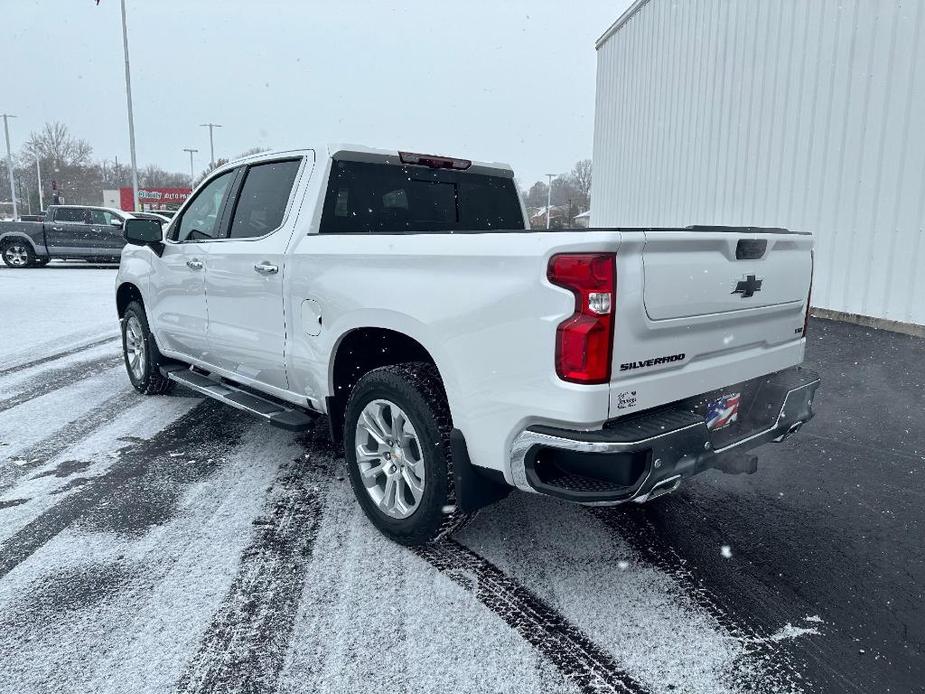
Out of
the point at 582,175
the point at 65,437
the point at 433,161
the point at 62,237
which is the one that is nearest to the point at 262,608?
the point at 433,161

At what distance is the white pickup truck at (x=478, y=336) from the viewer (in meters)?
2.45

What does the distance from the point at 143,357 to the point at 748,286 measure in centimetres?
521

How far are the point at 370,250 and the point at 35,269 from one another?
21.3 meters

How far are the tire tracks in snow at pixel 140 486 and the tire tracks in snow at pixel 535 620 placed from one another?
1604 millimetres

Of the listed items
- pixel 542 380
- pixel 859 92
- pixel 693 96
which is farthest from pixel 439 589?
pixel 693 96

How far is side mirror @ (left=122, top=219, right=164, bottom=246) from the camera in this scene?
16.4 feet

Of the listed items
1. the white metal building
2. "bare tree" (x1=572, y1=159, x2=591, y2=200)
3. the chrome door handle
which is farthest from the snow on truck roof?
"bare tree" (x1=572, y1=159, x2=591, y2=200)

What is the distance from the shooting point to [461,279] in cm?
276

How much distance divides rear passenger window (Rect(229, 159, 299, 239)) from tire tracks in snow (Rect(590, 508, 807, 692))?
2.60 m

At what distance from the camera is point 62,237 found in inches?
800

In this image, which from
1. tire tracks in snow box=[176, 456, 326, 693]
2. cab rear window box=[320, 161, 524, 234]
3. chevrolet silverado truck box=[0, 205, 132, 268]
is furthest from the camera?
chevrolet silverado truck box=[0, 205, 132, 268]

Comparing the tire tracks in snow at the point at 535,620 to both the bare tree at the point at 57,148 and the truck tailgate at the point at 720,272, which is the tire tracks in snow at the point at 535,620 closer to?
the truck tailgate at the point at 720,272

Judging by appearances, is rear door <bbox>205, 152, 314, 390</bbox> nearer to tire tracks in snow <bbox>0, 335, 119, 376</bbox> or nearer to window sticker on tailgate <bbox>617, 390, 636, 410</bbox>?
window sticker on tailgate <bbox>617, 390, 636, 410</bbox>

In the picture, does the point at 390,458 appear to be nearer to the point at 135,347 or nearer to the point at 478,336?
the point at 478,336
